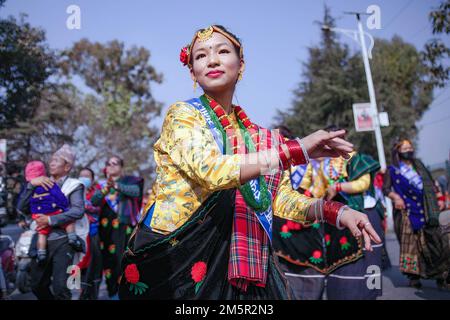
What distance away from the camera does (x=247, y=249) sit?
6.16 feet

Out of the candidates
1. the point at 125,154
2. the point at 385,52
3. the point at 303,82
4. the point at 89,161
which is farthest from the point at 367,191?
the point at 385,52

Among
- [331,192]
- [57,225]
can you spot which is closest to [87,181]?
[57,225]

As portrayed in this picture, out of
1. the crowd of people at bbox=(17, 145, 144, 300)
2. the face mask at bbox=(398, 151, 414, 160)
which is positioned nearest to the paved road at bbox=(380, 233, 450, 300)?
the face mask at bbox=(398, 151, 414, 160)

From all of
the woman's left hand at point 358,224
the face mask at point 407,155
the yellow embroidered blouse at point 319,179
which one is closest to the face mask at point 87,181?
the yellow embroidered blouse at point 319,179

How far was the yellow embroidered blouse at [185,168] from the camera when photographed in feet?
5.27

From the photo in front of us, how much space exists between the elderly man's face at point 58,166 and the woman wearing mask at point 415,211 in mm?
4216

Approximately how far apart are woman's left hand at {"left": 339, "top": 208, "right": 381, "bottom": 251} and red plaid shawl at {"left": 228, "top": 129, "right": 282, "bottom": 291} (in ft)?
1.08

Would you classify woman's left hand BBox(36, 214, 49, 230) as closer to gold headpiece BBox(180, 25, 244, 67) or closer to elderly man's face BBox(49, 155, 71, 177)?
elderly man's face BBox(49, 155, 71, 177)

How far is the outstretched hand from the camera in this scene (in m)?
1.67

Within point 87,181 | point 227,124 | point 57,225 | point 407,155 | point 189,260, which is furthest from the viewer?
point 87,181

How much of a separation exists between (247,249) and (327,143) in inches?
20.4

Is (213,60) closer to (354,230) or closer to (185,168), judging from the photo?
(185,168)

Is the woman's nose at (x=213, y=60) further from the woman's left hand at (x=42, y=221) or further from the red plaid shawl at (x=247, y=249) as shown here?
the woman's left hand at (x=42, y=221)
